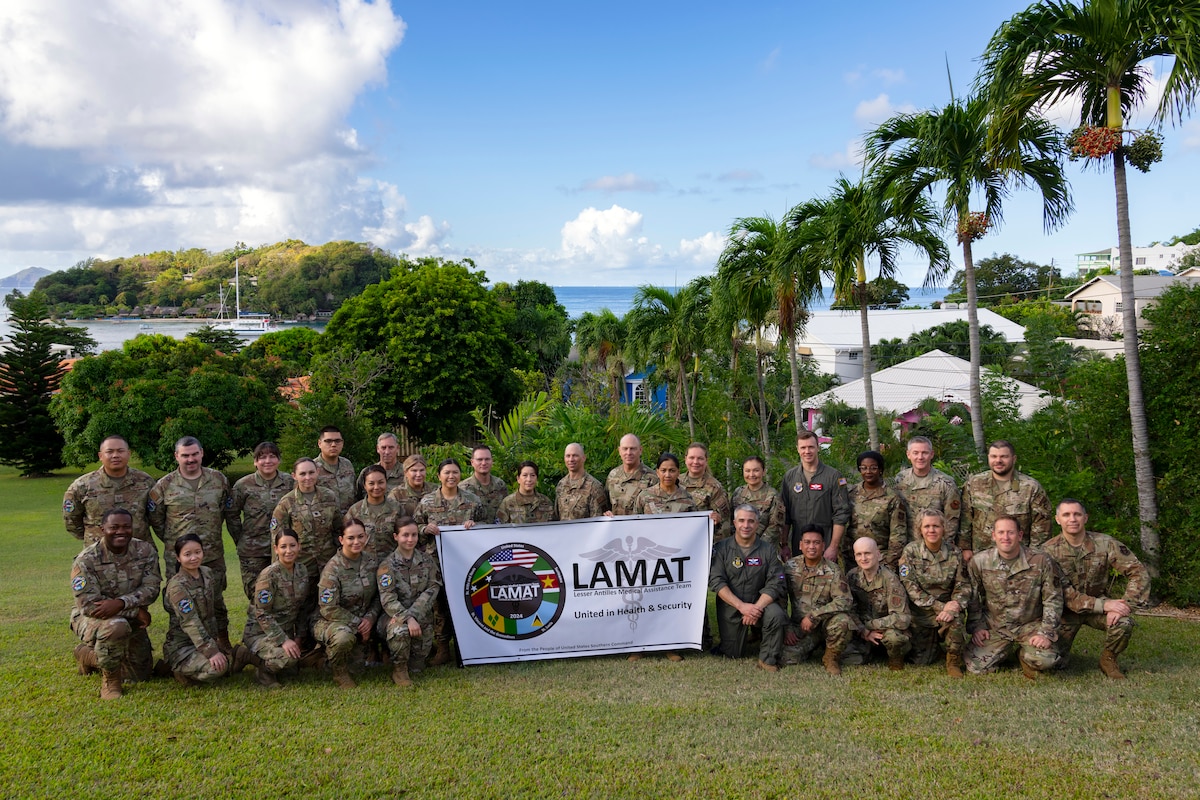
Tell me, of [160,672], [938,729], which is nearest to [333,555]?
[160,672]

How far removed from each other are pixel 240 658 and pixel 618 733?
310cm

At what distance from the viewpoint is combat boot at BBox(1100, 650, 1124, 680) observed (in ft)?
21.8

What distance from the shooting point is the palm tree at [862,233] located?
12.7 m

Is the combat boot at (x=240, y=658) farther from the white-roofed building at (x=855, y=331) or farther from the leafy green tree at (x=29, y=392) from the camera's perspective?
the white-roofed building at (x=855, y=331)

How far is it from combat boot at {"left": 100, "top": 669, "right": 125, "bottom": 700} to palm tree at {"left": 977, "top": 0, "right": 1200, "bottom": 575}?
9328mm

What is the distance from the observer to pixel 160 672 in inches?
267

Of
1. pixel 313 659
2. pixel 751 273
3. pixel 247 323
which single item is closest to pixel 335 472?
A: pixel 313 659

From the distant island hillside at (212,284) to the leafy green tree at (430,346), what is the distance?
256 ft

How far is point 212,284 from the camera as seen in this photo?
130 metres

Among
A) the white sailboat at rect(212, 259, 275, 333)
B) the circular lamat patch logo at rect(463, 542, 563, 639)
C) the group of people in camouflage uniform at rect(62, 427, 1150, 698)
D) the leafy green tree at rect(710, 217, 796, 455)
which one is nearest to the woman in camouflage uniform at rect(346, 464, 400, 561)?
the group of people in camouflage uniform at rect(62, 427, 1150, 698)

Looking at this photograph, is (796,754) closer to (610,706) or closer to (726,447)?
(610,706)

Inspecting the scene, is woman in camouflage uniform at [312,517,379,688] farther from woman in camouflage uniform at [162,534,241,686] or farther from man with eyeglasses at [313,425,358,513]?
man with eyeglasses at [313,425,358,513]

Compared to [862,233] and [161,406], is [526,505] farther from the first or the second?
[161,406]

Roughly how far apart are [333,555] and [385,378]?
2574 cm
